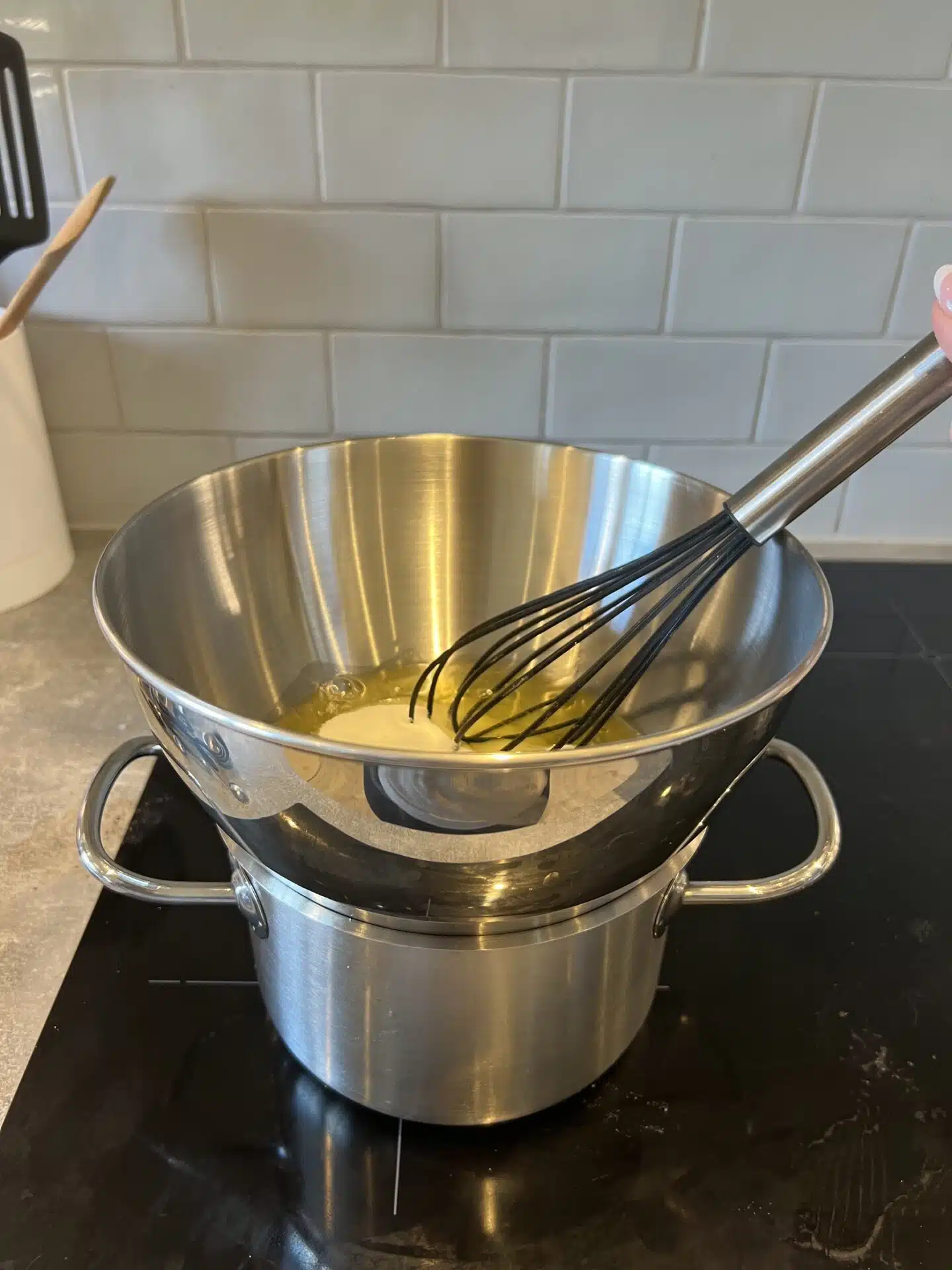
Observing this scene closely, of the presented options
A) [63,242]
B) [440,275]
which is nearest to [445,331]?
[440,275]

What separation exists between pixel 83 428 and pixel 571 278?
1.18 ft

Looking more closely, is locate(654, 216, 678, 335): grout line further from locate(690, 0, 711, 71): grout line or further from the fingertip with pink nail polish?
the fingertip with pink nail polish

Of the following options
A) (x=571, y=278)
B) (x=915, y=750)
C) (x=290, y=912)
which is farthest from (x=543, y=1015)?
(x=571, y=278)

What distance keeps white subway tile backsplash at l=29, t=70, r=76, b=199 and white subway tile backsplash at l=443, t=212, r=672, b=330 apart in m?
0.24

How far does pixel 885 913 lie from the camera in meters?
0.51

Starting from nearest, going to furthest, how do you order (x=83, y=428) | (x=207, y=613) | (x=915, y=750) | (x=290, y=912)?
(x=290, y=912)
(x=207, y=613)
(x=915, y=750)
(x=83, y=428)

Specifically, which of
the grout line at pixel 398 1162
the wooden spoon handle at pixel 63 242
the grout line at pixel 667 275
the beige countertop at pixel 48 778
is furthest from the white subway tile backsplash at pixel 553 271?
the grout line at pixel 398 1162

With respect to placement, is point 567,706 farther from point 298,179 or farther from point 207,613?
point 298,179

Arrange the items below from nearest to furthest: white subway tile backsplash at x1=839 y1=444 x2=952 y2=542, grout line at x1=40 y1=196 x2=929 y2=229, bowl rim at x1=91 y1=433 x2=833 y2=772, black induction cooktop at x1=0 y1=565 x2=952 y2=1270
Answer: bowl rim at x1=91 y1=433 x2=833 y2=772
black induction cooktop at x1=0 y1=565 x2=952 y2=1270
grout line at x1=40 y1=196 x2=929 y2=229
white subway tile backsplash at x1=839 y1=444 x2=952 y2=542

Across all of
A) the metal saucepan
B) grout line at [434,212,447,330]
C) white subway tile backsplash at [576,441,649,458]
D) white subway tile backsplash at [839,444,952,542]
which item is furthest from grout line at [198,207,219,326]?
white subway tile backsplash at [839,444,952,542]

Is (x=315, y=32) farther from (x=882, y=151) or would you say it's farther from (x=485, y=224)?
(x=882, y=151)

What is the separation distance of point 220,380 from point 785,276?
0.39 m

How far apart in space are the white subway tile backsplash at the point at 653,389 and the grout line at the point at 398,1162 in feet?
1.56

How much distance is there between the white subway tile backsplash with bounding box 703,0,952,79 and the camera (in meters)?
0.59
